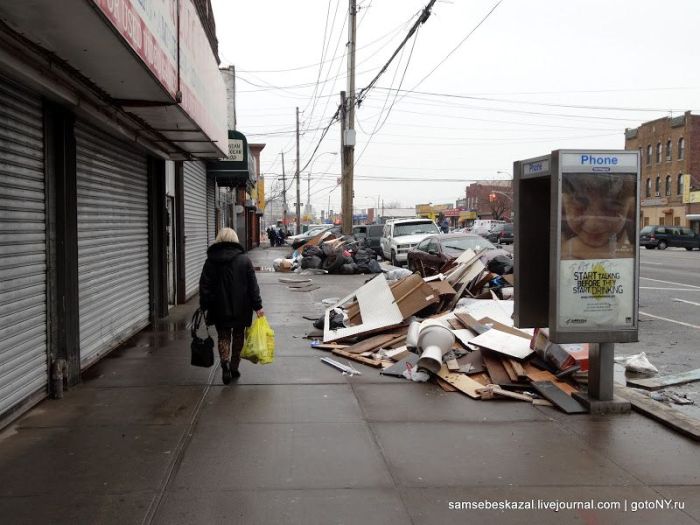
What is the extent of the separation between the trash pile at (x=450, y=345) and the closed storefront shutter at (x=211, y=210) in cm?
854

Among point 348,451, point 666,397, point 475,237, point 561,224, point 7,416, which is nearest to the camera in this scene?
point 348,451

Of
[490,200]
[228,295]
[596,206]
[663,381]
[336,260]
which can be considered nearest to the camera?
[596,206]

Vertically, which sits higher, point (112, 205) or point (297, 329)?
point (112, 205)

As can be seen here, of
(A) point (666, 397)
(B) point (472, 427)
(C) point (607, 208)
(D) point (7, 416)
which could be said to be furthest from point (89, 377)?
(A) point (666, 397)

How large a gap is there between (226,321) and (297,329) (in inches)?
148

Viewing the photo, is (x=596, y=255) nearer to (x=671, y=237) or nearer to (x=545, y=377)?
(x=545, y=377)

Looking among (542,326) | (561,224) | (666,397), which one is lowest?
(666,397)

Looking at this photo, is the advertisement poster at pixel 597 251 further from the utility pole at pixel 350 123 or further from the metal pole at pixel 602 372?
the utility pole at pixel 350 123

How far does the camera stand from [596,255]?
225 inches

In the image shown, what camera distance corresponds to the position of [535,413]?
5691 millimetres

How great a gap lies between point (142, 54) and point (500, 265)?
933 cm

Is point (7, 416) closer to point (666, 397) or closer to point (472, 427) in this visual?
point (472, 427)

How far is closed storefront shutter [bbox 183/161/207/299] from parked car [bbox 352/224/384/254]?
15.1 m

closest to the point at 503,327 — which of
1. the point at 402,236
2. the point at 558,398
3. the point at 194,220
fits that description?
the point at 558,398
